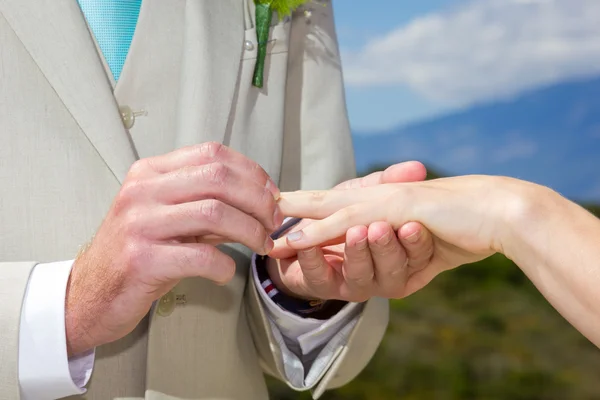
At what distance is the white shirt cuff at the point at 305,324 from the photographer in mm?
1282

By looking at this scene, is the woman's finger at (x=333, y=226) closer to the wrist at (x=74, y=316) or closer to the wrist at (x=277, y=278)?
the wrist at (x=277, y=278)

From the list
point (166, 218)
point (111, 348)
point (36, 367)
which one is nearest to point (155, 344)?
point (111, 348)

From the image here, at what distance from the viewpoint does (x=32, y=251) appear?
44.1 inches

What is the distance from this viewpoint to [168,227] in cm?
97

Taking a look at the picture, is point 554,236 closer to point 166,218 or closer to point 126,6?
point 166,218

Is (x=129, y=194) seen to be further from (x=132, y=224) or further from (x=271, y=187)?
(x=271, y=187)

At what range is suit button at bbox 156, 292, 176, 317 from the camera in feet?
3.92

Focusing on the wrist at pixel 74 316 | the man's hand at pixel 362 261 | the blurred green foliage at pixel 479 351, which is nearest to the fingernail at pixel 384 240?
the man's hand at pixel 362 261

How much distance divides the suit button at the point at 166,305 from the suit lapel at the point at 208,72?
25 centimetres

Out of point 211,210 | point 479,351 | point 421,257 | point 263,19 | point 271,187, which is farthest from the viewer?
point 479,351

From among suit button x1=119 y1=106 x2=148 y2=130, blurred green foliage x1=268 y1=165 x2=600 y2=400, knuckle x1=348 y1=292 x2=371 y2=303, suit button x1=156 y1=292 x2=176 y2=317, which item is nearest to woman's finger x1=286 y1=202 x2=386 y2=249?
knuckle x1=348 y1=292 x2=371 y2=303

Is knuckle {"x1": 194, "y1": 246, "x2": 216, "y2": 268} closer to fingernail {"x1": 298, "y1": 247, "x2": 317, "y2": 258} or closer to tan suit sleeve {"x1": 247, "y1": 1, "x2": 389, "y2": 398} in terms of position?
fingernail {"x1": 298, "y1": 247, "x2": 317, "y2": 258}

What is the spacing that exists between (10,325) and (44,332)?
0.15 ft

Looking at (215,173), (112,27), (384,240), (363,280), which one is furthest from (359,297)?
(112,27)
